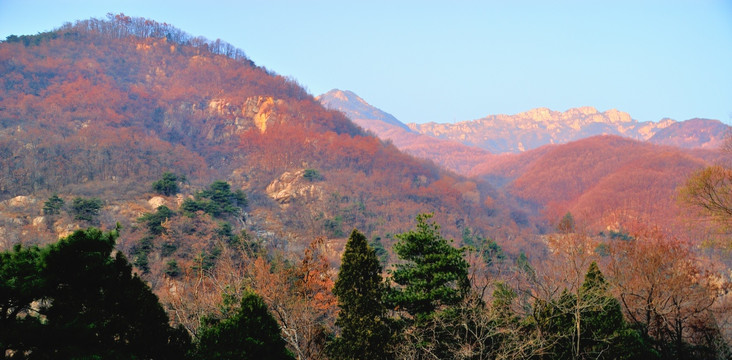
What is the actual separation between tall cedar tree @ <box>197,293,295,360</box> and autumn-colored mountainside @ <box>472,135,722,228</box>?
2057 inches

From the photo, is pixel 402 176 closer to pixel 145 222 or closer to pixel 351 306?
pixel 145 222

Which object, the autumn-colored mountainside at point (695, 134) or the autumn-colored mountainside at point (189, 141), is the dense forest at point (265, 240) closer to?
the autumn-colored mountainside at point (189, 141)

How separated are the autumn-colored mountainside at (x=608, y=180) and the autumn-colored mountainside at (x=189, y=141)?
13.6 meters

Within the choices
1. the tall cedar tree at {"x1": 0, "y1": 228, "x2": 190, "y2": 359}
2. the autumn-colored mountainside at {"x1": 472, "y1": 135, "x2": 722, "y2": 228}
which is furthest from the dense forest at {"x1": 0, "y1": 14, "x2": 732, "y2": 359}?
the autumn-colored mountainside at {"x1": 472, "y1": 135, "x2": 722, "y2": 228}

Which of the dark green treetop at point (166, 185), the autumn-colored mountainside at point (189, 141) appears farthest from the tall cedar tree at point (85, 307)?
the dark green treetop at point (166, 185)

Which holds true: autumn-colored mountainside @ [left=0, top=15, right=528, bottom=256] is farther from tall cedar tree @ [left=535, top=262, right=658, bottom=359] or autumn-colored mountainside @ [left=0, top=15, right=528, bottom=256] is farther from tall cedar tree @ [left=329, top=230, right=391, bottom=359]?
tall cedar tree @ [left=535, top=262, right=658, bottom=359]

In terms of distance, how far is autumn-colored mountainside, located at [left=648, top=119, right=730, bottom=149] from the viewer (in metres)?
141

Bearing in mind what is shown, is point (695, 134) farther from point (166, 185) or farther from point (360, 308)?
point (360, 308)

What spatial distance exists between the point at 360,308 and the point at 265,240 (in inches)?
890

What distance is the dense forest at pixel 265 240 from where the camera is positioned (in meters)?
6.76

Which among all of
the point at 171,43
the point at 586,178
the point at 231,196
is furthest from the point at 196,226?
the point at 586,178

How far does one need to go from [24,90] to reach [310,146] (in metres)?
35.5

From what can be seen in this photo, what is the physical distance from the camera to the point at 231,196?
35.1m

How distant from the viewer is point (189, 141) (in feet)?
197
